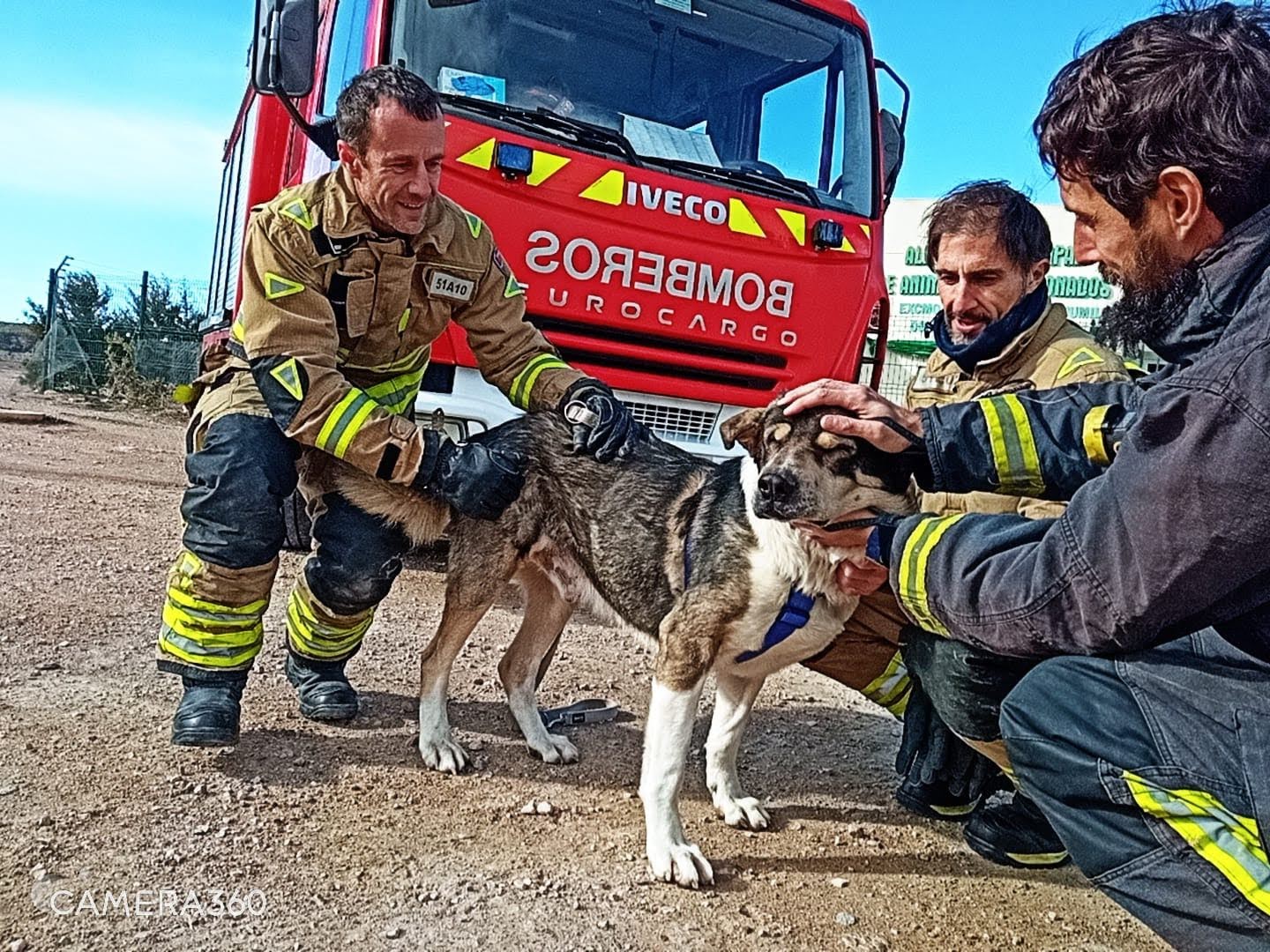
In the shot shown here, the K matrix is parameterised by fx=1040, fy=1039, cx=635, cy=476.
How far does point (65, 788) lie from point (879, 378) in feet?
14.4

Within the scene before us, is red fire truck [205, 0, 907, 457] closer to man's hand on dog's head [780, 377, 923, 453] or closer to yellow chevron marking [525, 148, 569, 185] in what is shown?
yellow chevron marking [525, 148, 569, 185]

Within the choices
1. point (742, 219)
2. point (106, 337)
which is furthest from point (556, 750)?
point (106, 337)

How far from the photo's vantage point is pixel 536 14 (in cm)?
500

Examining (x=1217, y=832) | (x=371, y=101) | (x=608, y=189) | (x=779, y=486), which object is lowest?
(x=1217, y=832)

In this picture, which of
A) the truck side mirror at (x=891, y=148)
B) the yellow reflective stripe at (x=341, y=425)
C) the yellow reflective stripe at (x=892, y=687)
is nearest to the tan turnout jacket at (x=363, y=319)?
the yellow reflective stripe at (x=341, y=425)

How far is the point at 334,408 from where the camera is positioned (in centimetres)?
307

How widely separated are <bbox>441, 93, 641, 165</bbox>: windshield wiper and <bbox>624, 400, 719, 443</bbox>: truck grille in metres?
1.20

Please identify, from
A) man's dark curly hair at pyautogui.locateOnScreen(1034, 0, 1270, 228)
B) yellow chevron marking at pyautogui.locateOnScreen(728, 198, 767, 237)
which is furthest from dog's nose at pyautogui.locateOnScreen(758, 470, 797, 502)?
yellow chevron marking at pyautogui.locateOnScreen(728, 198, 767, 237)

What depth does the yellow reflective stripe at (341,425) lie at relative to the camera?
121 inches

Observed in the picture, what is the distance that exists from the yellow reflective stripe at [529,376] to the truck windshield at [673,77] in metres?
1.54

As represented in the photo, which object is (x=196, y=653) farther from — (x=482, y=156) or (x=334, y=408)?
(x=482, y=156)

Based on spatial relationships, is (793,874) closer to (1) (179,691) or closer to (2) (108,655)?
(1) (179,691)

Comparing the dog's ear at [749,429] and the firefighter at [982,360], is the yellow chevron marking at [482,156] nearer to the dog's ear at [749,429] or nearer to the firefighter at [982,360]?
the firefighter at [982,360]

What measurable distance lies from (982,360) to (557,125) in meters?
2.57
